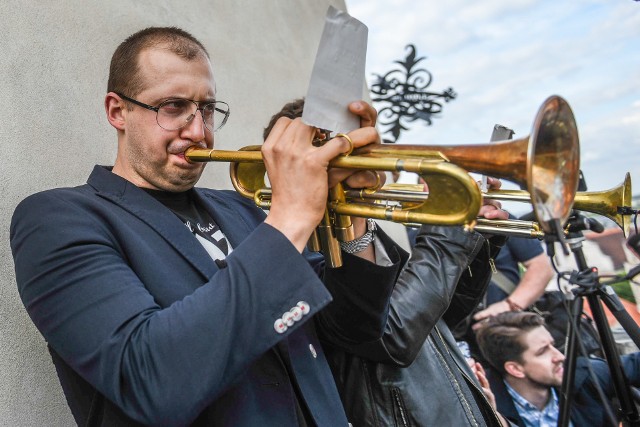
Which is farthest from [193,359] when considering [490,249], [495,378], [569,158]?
[495,378]

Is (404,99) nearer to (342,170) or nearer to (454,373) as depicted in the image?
(454,373)

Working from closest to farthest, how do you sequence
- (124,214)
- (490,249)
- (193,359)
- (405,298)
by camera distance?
1. (193,359)
2. (124,214)
3. (405,298)
4. (490,249)

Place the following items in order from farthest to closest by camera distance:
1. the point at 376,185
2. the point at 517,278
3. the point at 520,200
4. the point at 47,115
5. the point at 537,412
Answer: the point at 517,278 → the point at 537,412 → the point at 47,115 → the point at 520,200 → the point at 376,185

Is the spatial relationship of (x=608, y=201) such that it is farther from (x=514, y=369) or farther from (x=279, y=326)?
(x=514, y=369)

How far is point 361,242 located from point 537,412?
1.89 m

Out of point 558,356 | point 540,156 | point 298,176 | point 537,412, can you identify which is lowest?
point 537,412

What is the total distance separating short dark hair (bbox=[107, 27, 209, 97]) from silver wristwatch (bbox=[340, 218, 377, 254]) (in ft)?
2.13

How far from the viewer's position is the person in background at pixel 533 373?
2802 mm

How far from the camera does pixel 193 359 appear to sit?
3.43 feet

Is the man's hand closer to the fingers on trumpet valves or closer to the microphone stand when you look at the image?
the fingers on trumpet valves

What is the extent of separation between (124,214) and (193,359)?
47 cm

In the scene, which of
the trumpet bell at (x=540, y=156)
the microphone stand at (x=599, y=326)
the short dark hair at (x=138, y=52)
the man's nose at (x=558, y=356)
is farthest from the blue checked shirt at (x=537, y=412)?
the short dark hair at (x=138, y=52)

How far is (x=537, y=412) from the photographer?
2914mm

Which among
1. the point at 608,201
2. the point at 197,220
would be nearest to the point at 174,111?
the point at 197,220
